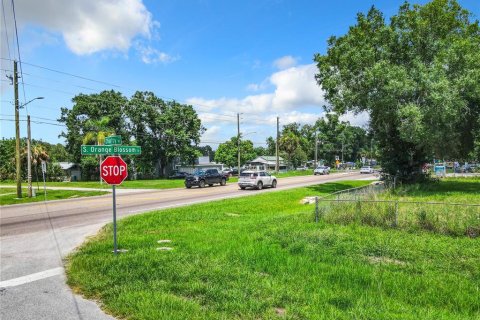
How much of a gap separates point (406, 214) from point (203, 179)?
26.6m

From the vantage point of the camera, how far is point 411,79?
22.0m

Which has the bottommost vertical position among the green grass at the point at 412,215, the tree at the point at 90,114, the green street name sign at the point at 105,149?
the green grass at the point at 412,215

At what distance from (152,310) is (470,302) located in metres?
4.48

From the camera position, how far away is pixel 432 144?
887 inches

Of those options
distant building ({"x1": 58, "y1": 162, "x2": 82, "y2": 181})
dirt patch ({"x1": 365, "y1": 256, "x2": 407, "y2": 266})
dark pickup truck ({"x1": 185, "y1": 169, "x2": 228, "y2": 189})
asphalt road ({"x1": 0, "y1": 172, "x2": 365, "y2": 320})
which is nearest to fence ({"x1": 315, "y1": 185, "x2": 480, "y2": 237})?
dirt patch ({"x1": 365, "y1": 256, "x2": 407, "y2": 266})

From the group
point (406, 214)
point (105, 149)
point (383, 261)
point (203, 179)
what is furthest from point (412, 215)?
point (203, 179)

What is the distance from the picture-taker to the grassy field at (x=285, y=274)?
16.0 feet

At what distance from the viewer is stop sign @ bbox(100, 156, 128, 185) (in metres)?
8.19

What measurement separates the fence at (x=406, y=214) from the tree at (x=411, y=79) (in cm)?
1176

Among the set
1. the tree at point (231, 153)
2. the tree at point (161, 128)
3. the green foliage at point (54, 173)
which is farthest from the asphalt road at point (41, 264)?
the tree at point (231, 153)

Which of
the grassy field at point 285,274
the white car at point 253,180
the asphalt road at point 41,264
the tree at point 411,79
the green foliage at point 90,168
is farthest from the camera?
the green foliage at point 90,168

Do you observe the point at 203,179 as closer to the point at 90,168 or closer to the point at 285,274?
the point at 285,274

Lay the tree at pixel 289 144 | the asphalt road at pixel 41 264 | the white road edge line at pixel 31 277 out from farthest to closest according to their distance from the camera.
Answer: the tree at pixel 289 144 → the white road edge line at pixel 31 277 → the asphalt road at pixel 41 264

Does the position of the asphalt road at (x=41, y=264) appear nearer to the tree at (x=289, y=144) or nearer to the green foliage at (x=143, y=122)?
the green foliage at (x=143, y=122)
